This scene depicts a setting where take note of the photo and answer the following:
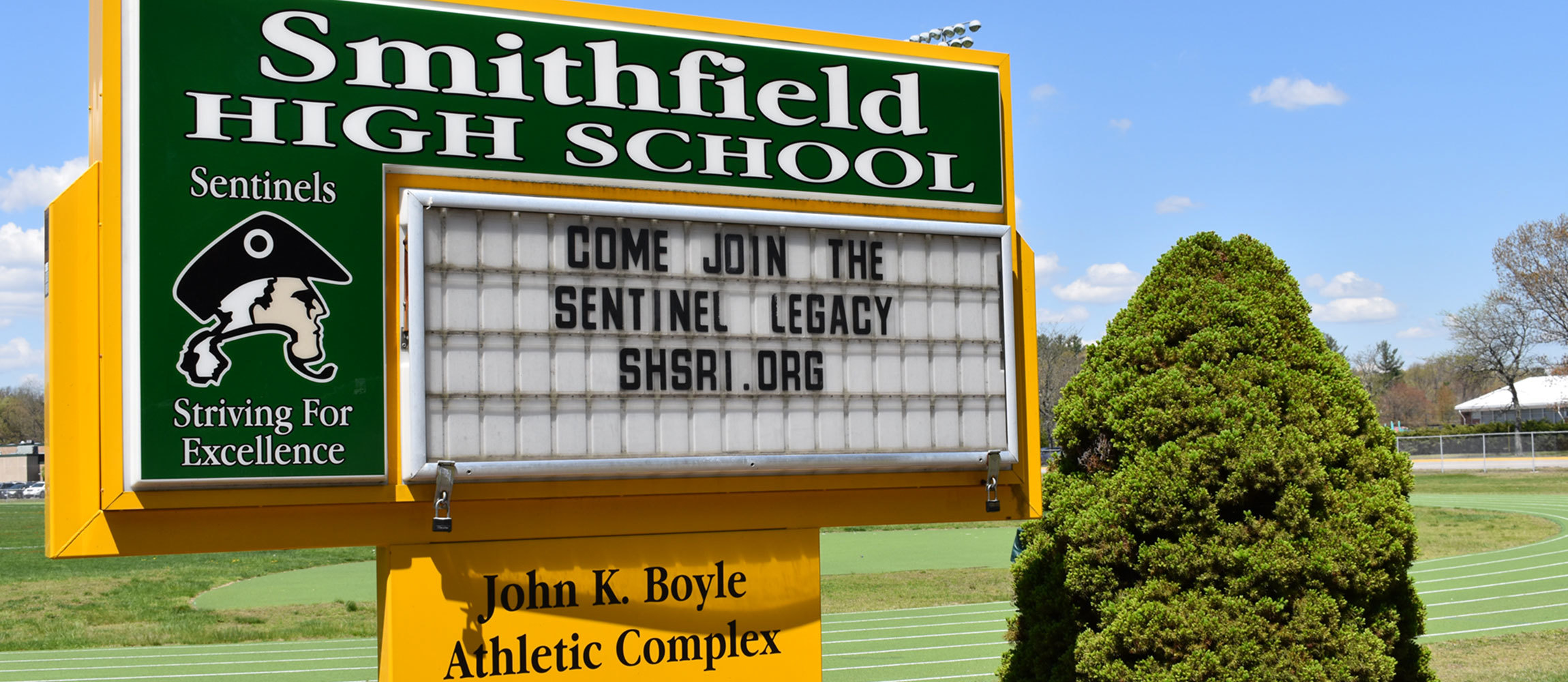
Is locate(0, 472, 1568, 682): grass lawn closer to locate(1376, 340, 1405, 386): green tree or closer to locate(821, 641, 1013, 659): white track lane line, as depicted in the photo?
locate(821, 641, 1013, 659): white track lane line

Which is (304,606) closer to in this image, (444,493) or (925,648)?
(925,648)

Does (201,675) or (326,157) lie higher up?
(326,157)

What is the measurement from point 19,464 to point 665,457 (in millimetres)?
111744

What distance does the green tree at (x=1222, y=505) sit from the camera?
6781mm

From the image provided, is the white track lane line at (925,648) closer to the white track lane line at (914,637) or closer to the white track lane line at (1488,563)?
the white track lane line at (914,637)

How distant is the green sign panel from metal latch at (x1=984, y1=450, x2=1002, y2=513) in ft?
5.58

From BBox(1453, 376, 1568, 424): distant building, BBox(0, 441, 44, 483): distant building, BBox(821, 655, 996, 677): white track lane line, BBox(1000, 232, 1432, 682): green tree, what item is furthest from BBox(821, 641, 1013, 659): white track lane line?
BBox(0, 441, 44, 483): distant building

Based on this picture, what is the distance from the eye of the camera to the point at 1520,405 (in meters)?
83.9

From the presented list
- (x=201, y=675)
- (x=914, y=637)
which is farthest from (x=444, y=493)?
(x=914, y=637)

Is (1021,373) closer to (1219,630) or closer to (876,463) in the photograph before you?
(876,463)

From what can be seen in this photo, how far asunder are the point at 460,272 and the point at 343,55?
118cm

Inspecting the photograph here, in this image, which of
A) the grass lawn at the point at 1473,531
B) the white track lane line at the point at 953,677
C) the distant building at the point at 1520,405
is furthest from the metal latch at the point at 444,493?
the distant building at the point at 1520,405

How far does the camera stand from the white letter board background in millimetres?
5730

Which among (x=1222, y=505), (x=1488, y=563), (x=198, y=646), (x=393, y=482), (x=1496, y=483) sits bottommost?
(x=1496, y=483)
